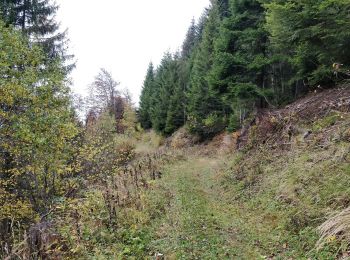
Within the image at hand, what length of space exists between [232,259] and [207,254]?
0.38 metres

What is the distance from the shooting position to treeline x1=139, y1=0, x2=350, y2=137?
32.3ft

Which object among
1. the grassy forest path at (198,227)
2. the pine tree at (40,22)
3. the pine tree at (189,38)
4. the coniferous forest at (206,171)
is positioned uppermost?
the pine tree at (189,38)

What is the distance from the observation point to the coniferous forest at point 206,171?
486 centimetres

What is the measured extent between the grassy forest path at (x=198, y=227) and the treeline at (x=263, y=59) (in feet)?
11.4

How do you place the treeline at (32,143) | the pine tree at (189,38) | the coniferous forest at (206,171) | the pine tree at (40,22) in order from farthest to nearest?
1. the pine tree at (189,38)
2. the pine tree at (40,22)
3. the treeline at (32,143)
4. the coniferous forest at (206,171)

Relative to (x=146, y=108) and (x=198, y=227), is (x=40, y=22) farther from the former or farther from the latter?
(x=146, y=108)

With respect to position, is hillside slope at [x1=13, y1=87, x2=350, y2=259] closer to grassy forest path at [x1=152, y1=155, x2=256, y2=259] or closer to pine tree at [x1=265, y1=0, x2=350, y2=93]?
grassy forest path at [x1=152, y1=155, x2=256, y2=259]

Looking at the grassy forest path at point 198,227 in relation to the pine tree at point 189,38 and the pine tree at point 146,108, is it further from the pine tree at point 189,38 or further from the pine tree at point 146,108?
the pine tree at point 189,38

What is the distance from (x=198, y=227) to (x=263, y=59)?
10.8 m

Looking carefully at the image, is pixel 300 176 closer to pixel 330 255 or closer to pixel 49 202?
pixel 330 255

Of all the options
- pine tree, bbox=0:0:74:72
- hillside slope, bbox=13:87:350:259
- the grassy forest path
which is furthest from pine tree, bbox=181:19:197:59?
the grassy forest path

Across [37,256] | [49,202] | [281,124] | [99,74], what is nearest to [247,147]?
[281,124]

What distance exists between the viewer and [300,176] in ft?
21.5

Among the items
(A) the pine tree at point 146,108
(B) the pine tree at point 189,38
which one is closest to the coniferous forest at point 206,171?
(A) the pine tree at point 146,108
